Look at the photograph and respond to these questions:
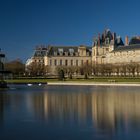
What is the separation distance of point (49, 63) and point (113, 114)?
95648mm

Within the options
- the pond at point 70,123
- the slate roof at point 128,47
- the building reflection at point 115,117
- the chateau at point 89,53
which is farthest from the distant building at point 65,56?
the pond at point 70,123

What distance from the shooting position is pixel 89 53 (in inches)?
4481

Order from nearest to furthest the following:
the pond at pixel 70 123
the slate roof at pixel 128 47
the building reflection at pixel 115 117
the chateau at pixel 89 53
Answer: the pond at pixel 70 123 → the building reflection at pixel 115 117 → the slate roof at pixel 128 47 → the chateau at pixel 89 53

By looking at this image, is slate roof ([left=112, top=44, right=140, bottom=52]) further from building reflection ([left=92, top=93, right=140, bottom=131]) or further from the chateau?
building reflection ([left=92, top=93, right=140, bottom=131])

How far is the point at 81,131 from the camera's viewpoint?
10.9 m

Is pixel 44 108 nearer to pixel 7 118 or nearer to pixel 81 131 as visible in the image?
pixel 7 118

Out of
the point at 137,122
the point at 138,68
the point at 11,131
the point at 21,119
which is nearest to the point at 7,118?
the point at 21,119

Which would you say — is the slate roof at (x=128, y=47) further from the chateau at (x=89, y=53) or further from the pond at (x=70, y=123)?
the pond at (x=70, y=123)

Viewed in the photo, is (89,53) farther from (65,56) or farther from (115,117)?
(115,117)

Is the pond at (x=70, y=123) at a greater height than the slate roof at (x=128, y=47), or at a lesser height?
→ lesser

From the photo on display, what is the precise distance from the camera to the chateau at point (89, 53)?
3893 inches

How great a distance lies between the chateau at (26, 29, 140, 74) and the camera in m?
98.9

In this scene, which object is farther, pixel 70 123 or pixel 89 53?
pixel 89 53

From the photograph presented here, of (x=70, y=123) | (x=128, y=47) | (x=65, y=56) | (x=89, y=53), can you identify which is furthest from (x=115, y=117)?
(x=89, y=53)
